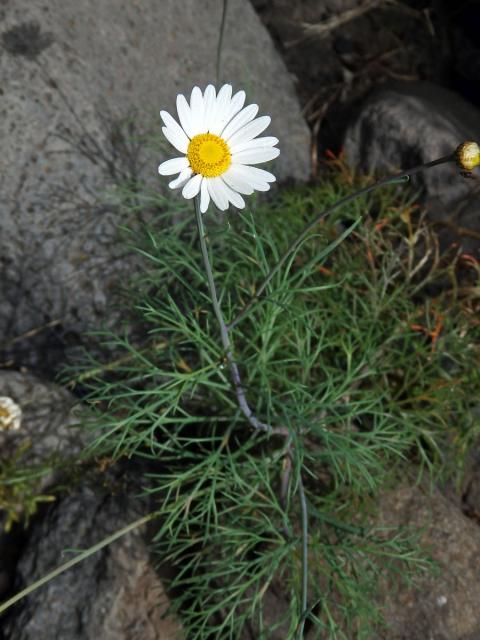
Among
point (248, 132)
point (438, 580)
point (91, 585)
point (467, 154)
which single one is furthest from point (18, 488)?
point (467, 154)

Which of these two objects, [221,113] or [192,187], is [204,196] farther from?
[221,113]

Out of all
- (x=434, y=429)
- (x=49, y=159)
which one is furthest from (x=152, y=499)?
(x=49, y=159)

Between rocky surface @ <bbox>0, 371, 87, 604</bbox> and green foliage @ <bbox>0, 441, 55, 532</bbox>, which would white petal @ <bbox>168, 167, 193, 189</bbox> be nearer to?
rocky surface @ <bbox>0, 371, 87, 604</bbox>

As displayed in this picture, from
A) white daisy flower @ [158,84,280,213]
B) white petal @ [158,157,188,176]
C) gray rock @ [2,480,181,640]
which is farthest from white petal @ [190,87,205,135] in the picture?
gray rock @ [2,480,181,640]

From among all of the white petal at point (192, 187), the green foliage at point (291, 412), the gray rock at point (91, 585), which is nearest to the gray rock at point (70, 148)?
the green foliage at point (291, 412)

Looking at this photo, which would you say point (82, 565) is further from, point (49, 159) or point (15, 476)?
point (49, 159)
